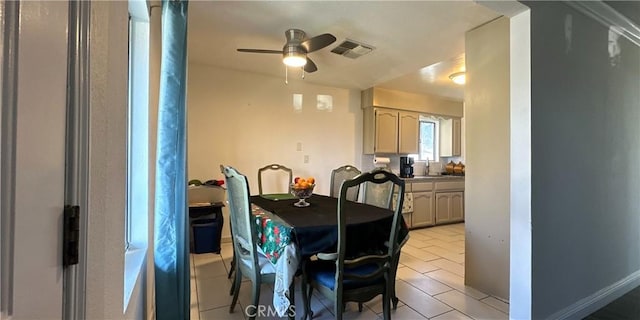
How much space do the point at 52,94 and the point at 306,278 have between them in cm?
168

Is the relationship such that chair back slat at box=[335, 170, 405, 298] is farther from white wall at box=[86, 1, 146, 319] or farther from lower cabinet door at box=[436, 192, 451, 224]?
lower cabinet door at box=[436, 192, 451, 224]

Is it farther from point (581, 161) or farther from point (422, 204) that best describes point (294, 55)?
point (422, 204)

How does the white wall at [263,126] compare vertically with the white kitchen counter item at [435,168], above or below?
above

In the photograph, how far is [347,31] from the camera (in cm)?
258

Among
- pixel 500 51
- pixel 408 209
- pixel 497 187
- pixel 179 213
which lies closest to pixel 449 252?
pixel 408 209

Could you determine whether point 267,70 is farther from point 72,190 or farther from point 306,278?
point 72,190

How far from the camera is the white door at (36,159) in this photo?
15.4 inches

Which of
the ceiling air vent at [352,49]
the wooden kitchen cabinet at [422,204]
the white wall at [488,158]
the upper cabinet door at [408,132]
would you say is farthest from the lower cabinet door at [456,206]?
the ceiling air vent at [352,49]

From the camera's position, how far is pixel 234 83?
3.87 m

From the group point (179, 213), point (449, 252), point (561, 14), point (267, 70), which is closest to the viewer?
point (179, 213)

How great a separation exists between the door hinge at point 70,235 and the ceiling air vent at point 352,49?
8.67ft

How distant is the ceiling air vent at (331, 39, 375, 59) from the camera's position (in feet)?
9.35

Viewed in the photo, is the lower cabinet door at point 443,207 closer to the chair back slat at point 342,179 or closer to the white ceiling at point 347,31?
the white ceiling at point 347,31

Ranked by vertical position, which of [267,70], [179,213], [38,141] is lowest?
[179,213]
